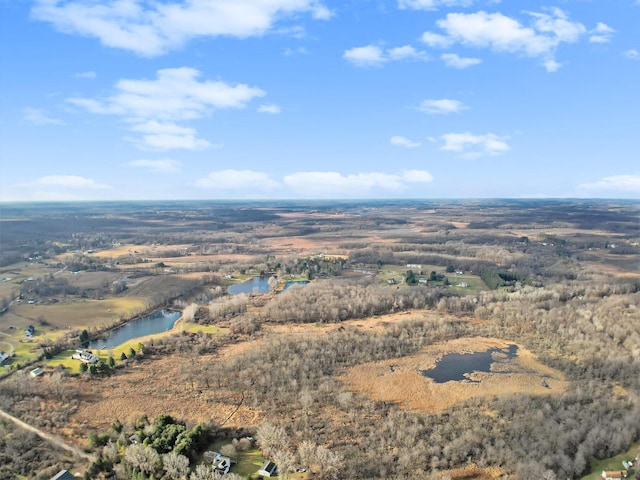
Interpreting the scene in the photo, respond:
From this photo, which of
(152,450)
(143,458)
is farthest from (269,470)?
(143,458)

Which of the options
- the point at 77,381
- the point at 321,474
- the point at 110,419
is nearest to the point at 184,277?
the point at 77,381

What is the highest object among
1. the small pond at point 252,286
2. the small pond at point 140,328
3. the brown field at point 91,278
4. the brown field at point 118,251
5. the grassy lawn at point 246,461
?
the brown field at point 118,251

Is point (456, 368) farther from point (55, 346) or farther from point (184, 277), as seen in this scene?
point (184, 277)

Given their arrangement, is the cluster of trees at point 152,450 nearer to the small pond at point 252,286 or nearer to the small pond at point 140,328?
the small pond at point 140,328

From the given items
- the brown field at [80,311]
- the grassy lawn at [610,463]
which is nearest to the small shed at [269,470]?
the grassy lawn at [610,463]

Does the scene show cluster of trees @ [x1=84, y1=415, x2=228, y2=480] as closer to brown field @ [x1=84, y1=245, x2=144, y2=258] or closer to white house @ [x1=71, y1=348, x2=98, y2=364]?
white house @ [x1=71, y1=348, x2=98, y2=364]
